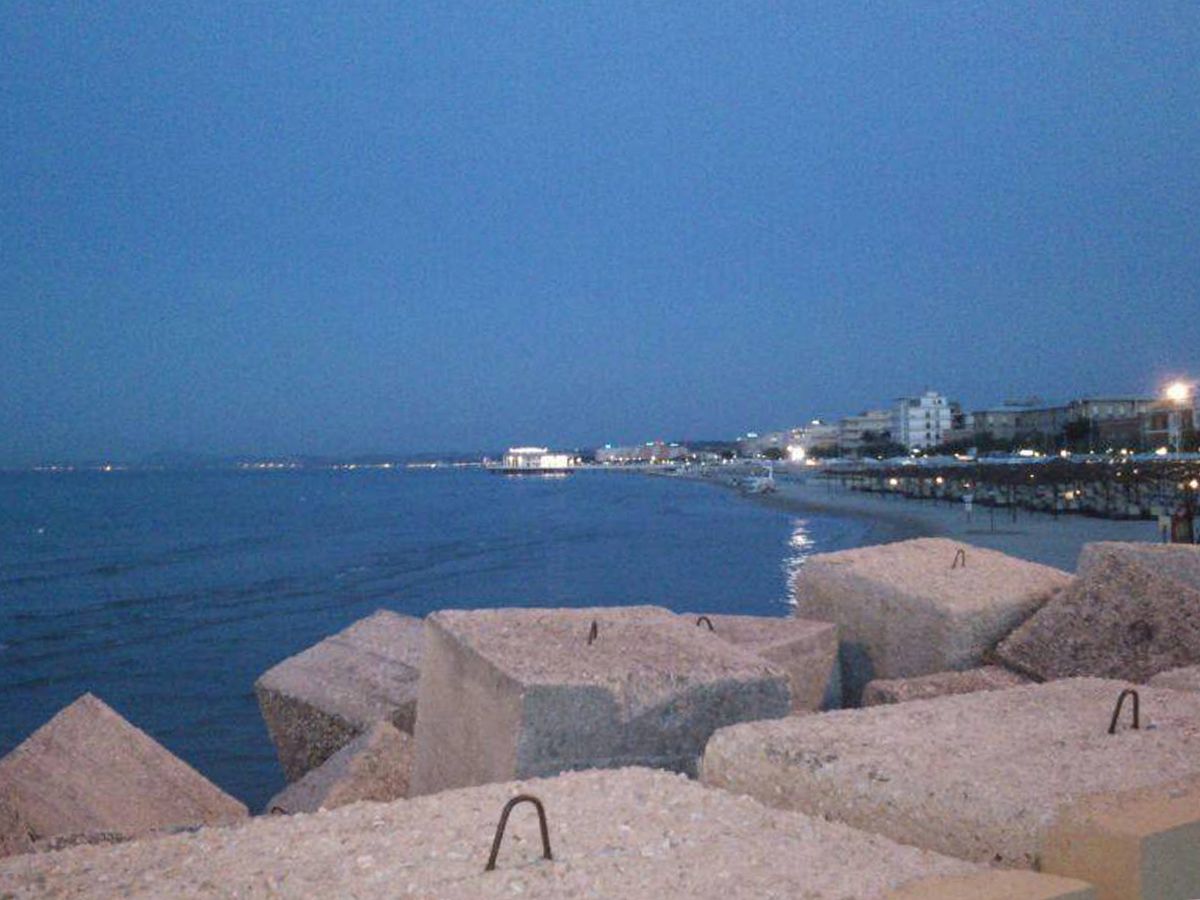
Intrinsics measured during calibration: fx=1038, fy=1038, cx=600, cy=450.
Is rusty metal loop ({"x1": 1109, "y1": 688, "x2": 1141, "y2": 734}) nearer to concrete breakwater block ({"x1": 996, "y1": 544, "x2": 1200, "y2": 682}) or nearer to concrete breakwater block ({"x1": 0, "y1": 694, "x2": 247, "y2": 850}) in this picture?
concrete breakwater block ({"x1": 996, "y1": 544, "x2": 1200, "y2": 682})

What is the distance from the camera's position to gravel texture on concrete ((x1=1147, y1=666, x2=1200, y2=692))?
11.7 ft

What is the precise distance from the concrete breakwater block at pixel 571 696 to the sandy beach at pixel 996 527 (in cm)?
1850

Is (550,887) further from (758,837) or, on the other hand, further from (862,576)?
(862,576)

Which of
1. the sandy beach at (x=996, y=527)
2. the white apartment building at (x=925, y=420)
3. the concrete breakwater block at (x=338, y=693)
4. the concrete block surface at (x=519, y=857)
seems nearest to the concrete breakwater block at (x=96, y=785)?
the concrete breakwater block at (x=338, y=693)

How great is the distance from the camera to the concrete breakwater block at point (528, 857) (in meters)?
1.93

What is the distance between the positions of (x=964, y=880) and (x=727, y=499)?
9053 centimetres

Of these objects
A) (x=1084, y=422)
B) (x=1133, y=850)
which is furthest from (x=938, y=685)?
(x=1084, y=422)

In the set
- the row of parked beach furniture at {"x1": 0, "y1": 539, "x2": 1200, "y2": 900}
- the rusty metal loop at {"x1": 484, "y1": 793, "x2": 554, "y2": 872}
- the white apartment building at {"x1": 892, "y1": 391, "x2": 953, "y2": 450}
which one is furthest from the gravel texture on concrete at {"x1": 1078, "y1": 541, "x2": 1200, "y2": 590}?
the white apartment building at {"x1": 892, "y1": 391, "x2": 953, "y2": 450}

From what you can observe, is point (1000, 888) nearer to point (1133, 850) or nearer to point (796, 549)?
point (1133, 850)

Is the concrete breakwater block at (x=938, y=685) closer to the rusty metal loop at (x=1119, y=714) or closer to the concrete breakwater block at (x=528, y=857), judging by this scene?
the rusty metal loop at (x=1119, y=714)

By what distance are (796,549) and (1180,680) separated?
1418 inches

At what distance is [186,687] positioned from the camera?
17.0 meters

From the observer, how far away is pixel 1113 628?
183 inches

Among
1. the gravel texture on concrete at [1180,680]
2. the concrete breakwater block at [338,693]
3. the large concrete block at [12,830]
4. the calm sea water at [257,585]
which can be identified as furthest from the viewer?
the calm sea water at [257,585]
